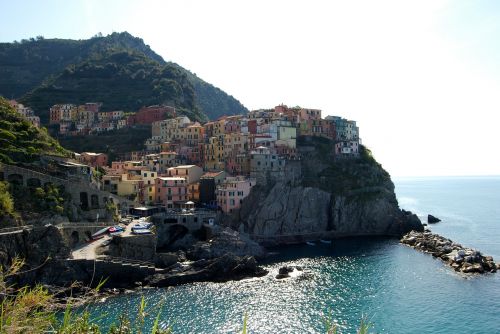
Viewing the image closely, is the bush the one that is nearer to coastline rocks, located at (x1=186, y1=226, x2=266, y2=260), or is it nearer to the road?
the road

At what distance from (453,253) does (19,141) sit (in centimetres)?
7213

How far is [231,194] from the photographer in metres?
83.4

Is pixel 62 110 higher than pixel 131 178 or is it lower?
higher

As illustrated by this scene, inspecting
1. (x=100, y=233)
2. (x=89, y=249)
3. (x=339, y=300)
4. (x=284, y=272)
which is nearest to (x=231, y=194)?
(x=284, y=272)

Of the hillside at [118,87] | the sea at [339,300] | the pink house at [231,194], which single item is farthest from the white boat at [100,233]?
the hillside at [118,87]

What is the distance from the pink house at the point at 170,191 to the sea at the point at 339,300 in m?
23.4

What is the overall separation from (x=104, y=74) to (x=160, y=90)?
28.6 m

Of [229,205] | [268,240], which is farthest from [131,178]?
[268,240]

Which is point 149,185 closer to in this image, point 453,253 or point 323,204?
point 323,204

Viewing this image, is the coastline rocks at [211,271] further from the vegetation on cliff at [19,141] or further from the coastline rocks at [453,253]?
the coastline rocks at [453,253]

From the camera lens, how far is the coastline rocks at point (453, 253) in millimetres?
62531

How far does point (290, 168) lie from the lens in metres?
94.4

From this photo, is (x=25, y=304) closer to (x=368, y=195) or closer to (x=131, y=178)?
(x=131, y=178)

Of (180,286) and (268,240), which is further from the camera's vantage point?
(268,240)
